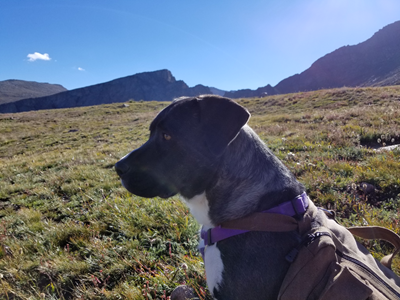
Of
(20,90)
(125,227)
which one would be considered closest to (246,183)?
(125,227)

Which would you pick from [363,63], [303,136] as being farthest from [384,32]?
[303,136]

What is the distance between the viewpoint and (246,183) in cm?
209

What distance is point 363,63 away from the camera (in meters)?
130

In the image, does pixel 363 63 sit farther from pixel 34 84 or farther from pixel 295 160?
pixel 34 84

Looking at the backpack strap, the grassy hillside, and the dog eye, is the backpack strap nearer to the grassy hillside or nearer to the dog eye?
the grassy hillside

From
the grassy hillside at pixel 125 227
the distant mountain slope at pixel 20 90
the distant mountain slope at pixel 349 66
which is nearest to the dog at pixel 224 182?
the grassy hillside at pixel 125 227

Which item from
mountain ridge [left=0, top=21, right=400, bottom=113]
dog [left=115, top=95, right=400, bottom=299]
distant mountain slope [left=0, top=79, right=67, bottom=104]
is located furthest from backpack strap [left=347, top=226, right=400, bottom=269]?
distant mountain slope [left=0, top=79, right=67, bottom=104]

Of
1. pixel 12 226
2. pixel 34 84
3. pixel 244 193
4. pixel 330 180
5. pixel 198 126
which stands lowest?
pixel 12 226

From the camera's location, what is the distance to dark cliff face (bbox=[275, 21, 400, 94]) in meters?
115

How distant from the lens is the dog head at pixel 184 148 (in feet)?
6.73

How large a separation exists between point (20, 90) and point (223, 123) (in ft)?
579

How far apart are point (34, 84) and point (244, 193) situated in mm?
192793

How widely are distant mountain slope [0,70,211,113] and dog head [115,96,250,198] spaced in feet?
449

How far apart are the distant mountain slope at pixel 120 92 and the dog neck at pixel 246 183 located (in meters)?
137
